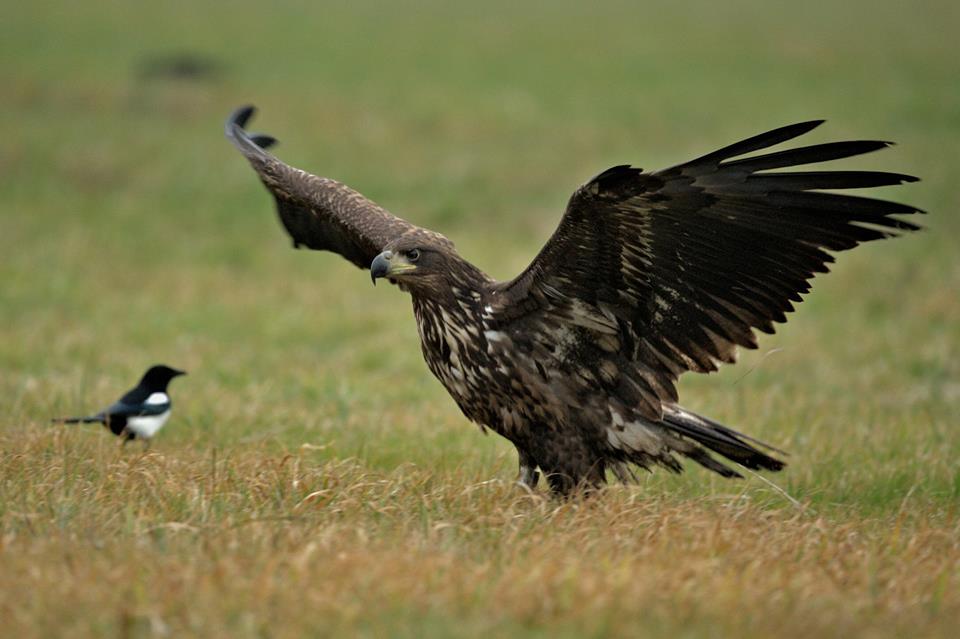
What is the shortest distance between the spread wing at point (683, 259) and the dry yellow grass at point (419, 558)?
594 mm

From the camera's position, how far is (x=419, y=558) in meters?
3.57

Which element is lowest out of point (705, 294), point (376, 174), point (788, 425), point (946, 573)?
point (946, 573)

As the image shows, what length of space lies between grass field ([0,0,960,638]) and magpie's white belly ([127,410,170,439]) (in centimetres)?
12

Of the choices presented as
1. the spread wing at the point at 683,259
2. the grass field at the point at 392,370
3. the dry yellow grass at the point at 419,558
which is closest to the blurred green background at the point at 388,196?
the grass field at the point at 392,370

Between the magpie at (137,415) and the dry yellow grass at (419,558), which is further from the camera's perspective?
the magpie at (137,415)

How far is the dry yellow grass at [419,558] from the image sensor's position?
3137mm

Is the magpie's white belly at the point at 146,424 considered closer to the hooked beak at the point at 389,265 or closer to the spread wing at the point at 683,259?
the hooked beak at the point at 389,265

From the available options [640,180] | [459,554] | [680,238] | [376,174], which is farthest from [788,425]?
[376,174]

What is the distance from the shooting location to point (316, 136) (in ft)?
61.6

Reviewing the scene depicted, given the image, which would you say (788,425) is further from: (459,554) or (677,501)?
(459,554)

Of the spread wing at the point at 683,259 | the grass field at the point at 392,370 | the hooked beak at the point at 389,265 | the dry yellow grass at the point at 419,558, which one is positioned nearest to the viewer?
the dry yellow grass at the point at 419,558

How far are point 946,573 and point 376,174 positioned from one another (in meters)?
13.7

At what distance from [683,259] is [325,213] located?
199 cm

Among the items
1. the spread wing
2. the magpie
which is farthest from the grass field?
the spread wing
